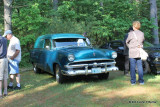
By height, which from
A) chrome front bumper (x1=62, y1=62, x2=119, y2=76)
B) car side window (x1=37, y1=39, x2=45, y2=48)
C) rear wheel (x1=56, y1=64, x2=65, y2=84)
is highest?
car side window (x1=37, y1=39, x2=45, y2=48)

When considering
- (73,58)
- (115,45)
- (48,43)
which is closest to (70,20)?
(115,45)

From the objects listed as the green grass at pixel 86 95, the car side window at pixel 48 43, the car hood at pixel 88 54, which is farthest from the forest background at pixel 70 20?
the green grass at pixel 86 95

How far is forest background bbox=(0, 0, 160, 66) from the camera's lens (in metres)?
12.0

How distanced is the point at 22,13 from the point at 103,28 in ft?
19.2

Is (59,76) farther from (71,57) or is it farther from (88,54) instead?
(88,54)

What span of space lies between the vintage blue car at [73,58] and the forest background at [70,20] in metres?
4.01

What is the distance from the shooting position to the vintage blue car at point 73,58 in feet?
20.3

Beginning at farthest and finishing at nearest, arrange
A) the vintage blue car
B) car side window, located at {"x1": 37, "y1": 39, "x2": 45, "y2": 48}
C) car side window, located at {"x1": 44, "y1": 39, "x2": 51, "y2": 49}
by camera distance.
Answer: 1. car side window, located at {"x1": 37, "y1": 39, "x2": 45, "y2": 48}
2. car side window, located at {"x1": 44, "y1": 39, "x2": 51, "y2": 49}
3. the vintage blue car

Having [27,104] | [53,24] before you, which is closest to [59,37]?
[27,104]

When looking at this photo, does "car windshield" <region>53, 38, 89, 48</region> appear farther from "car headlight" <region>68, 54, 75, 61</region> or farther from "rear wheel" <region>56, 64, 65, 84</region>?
"car headlight" <region>68, 54, 75, 61</region>

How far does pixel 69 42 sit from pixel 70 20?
6436 millimetres

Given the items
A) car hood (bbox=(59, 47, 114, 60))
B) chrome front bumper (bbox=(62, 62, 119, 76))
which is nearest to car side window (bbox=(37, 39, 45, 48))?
car hood (bbox=(59, 47, 114, 60))

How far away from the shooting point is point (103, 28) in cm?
1426

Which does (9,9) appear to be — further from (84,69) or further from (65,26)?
(84,69)
